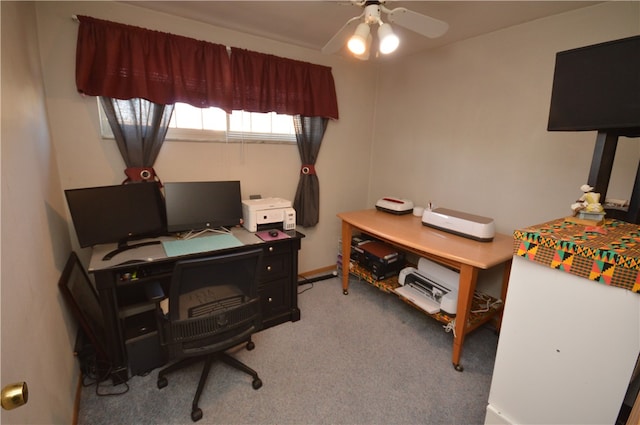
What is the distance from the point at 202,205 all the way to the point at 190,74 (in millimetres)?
1030

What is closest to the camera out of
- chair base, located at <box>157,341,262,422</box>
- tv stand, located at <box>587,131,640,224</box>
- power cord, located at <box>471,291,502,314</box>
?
tv stand, located at <box>587,131,640,224</box>

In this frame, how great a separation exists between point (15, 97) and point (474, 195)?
306 centimetres

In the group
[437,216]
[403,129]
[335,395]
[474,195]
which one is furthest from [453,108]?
[335,395]

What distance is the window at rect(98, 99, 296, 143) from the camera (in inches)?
89.8

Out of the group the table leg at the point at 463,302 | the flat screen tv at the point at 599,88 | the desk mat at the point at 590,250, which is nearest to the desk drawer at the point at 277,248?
the table leg at the point at 463,302

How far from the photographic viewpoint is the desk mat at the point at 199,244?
6.03 ft

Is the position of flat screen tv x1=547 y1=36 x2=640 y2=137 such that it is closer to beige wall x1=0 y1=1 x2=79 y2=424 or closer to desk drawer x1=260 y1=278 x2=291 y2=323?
desk drawer x1=260 y1=278 x2=291 y2=323

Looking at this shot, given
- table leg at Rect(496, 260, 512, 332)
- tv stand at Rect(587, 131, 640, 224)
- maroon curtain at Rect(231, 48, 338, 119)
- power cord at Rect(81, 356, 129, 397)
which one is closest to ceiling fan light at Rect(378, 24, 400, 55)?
tv stand at Rect(587, 131, 640, 224)

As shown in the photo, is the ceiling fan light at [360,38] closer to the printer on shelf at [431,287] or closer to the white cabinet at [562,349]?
the white cabinet at [562,349]

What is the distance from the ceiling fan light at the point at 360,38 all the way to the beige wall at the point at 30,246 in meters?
1.59

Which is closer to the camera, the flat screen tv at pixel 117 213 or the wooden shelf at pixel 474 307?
the flat screen tv at pixel 117 213

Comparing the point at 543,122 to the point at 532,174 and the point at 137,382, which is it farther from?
the point at 137,382

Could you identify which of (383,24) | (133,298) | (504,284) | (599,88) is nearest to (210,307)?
(133,298)

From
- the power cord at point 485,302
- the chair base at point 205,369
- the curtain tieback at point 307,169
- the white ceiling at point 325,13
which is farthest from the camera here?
the curtain tieback at point 307,169
